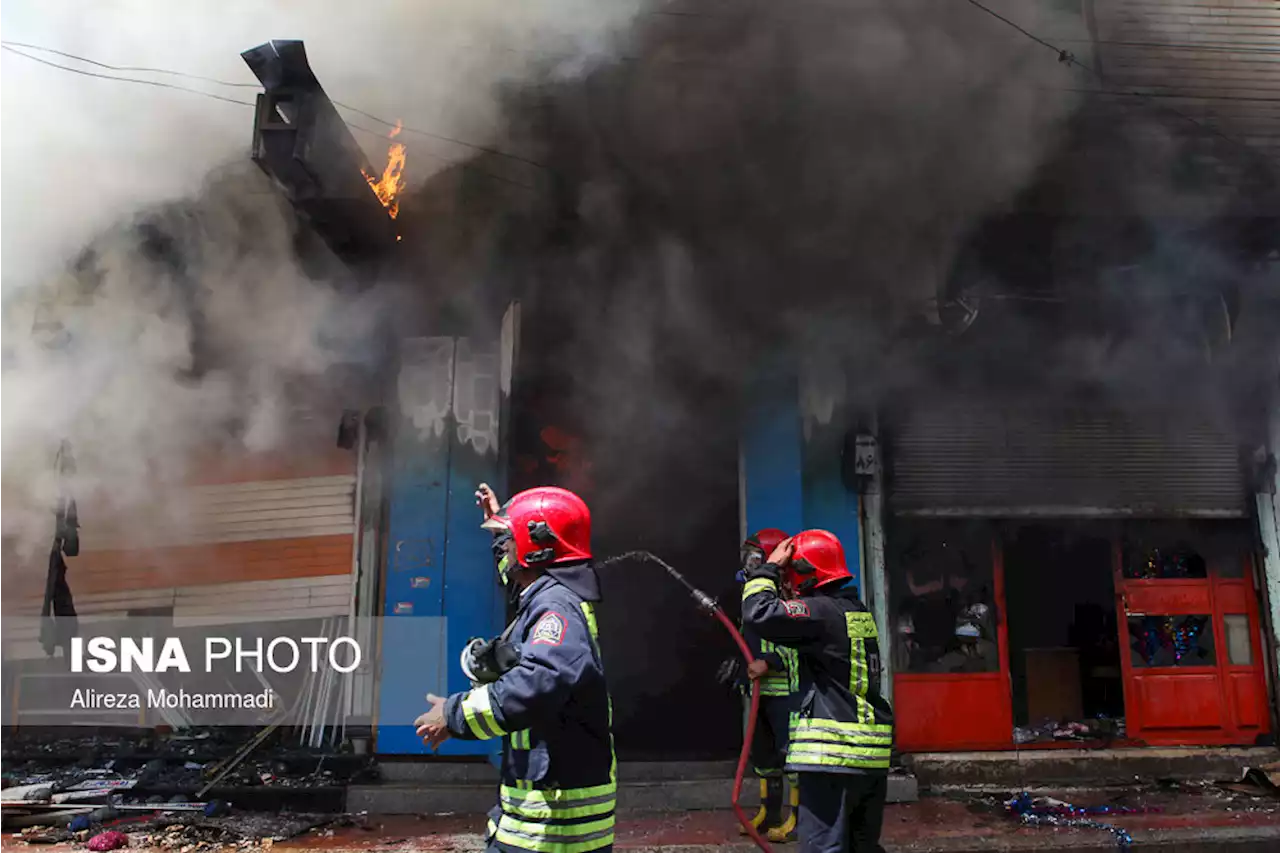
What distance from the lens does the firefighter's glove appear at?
7.97 ft

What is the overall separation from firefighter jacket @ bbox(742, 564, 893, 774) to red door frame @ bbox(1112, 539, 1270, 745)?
14.0ft

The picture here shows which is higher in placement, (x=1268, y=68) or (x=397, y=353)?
(x=1268, y=68)

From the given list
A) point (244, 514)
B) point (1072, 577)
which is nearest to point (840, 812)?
point (1072, 577)

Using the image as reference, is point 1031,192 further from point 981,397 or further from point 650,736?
point 650,736

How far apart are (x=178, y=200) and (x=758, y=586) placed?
489 centimetres

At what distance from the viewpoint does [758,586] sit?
3.53 meters

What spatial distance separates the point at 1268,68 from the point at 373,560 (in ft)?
28.1

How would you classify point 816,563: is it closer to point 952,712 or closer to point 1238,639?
point 952,712

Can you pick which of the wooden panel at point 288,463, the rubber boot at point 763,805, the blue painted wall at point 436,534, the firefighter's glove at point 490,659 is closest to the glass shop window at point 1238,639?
the rubber boot at point 763,805

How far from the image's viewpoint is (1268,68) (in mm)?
7012

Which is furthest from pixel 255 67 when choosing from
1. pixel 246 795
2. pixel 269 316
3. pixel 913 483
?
pixel 913 483

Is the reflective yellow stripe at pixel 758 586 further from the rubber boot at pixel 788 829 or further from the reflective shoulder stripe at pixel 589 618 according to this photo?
the rubber boot at pixel 788 829

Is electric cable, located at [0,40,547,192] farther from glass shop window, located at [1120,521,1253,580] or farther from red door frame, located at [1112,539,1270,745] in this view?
red door frame, located at [1112,539,1270,745]

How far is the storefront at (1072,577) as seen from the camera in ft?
21.4
